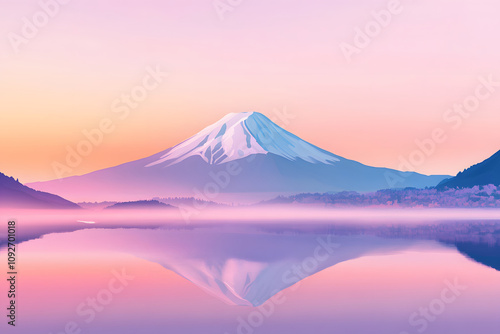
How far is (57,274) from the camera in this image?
22.3 metres

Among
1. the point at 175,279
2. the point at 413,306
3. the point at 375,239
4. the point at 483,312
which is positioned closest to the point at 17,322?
the point at 175,279

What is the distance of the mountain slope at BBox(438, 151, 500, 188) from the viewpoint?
155488 mm

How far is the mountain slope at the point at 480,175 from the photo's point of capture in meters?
155

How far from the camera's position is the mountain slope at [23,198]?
10512 centimetres

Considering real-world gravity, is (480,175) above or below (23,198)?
below

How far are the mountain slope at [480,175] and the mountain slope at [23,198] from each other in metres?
94.3

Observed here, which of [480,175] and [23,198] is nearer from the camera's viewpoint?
[23,198]

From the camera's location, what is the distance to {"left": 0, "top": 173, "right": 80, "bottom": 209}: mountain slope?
345ft

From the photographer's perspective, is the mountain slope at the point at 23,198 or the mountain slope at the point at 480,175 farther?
the mountain slope at the point at 480,175

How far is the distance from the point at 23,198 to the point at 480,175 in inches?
4203

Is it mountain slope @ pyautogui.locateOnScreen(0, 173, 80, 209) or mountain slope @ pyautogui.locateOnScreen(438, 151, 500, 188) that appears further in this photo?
mountain slope @ pyautogui.locateOnScreen(438, 151, 500, 188)

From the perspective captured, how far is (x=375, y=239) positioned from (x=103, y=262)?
56.2 ft

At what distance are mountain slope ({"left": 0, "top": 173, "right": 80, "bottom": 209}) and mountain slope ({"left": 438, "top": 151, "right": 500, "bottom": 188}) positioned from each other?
94292 mm

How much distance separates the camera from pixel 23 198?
107 m
